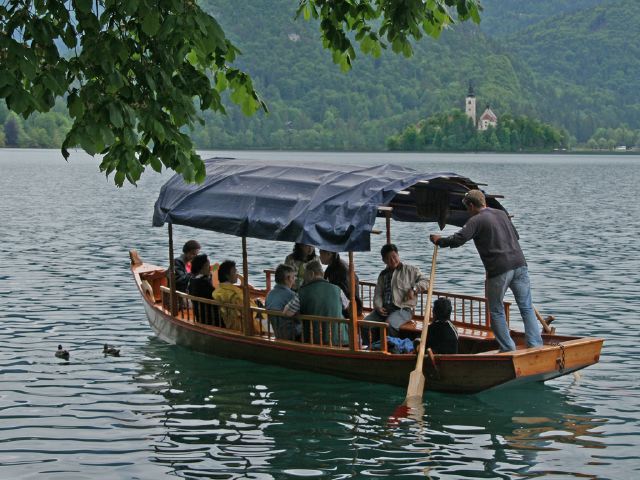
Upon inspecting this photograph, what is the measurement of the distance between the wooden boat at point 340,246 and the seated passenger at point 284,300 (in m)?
0.19

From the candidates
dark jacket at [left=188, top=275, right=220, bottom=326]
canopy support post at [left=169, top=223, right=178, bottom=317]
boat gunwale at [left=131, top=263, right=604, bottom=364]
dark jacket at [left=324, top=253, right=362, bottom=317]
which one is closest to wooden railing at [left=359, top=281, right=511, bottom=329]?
boat gunwale at [left=131, top=263, right=604, bottom=364]

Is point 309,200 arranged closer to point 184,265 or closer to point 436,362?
point 436,362

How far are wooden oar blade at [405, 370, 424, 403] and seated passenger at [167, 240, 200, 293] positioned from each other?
236 inches

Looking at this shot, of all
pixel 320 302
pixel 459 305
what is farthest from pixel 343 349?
pixel 459 305

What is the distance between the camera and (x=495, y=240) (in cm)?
1504

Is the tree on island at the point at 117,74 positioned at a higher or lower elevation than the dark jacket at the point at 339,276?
higher

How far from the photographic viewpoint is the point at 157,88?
9703 millimetres

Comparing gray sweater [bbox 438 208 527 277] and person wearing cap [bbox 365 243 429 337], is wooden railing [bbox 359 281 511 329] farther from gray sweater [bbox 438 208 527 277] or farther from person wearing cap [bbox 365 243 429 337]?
gray sweater [bbox 438 208 527 277]

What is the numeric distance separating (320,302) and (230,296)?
7.38 ft

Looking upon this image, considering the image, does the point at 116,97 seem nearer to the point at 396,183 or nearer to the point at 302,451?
the point at 302,451

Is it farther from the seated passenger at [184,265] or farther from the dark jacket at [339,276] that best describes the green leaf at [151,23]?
the seated passenger at [184,265]

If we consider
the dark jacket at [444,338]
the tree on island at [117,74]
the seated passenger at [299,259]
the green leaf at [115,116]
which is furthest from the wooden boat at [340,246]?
the green leaf at [115,116]

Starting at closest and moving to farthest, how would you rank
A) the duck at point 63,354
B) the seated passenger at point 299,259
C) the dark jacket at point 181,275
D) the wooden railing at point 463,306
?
the wooden railing at point 463,306 → the seated passenger at point 299,259 → the duck at point 63,354 → the dark jacket at point 181,275

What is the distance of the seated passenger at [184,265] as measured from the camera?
1988 centimetres
